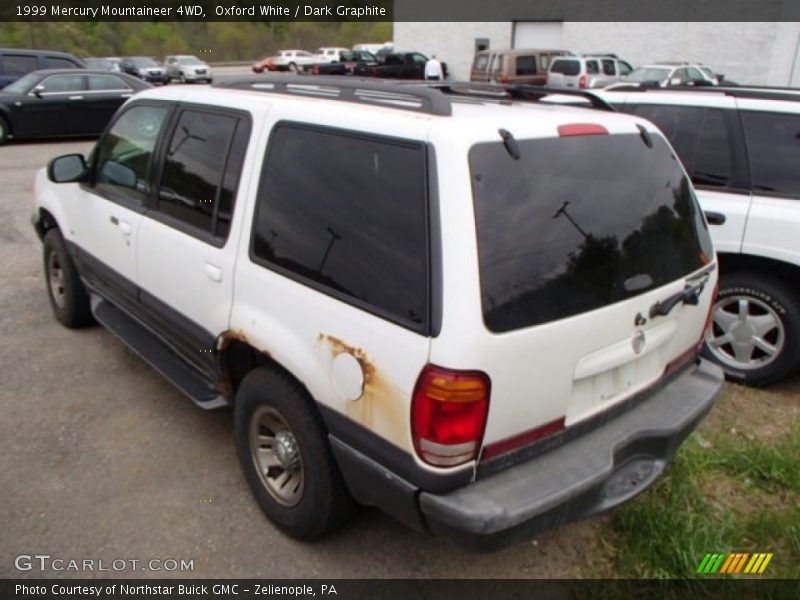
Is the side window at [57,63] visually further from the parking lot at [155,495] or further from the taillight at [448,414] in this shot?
the taillight at [448,414]

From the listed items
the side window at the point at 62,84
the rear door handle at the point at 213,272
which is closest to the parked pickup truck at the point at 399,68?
the side window at the point at 62,84

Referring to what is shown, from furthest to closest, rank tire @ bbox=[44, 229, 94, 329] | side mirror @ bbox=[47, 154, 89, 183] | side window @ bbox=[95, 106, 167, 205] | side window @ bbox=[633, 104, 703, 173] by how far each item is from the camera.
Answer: tire @ bbox=[44, 229, 94, 329], side window @ bbox=[633, 104, 703, 173], side mirror @ bbox=[47, 154, 89, 183], side window @ bbox=[95, 106, 167, 205]

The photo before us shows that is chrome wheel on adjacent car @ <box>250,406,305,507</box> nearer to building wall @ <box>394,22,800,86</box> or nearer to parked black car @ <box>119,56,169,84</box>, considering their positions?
building wall @ <box>394,22,800,86</box>

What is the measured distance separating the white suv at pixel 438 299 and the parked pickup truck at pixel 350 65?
24025 millimetres

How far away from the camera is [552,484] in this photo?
2082 mm

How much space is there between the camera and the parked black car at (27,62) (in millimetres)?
13661

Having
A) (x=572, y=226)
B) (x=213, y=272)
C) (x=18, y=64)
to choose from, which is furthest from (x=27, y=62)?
(x=572, y=226)

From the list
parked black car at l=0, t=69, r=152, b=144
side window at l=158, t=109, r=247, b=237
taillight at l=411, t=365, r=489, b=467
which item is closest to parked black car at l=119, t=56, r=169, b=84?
parked black car at l=0, t=69, r=152, b=144

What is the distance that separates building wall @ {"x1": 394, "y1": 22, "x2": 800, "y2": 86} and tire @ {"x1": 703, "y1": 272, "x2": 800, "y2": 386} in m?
A: 23.8

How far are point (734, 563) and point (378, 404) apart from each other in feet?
5.55

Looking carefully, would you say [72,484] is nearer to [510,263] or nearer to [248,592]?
[248,592]

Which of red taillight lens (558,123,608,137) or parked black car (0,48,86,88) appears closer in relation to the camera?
red taillight lens (558,123,608,137)

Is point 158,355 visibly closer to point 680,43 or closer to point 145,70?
point 680,43

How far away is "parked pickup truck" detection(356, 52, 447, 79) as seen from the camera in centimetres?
2740
